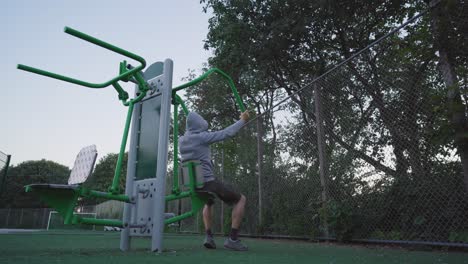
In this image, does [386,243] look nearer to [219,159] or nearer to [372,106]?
[372,106]

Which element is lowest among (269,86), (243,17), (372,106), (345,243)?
(345,243)

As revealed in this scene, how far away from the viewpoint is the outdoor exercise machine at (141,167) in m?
2.73

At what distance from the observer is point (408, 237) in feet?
11.1

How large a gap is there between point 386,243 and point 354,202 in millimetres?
559

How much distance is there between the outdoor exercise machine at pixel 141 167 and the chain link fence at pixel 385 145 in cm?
186

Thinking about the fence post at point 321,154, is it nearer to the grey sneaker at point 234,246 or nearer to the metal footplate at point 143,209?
the grey sneaker at point 234,246

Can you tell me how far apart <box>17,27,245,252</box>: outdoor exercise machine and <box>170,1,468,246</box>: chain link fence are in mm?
1857

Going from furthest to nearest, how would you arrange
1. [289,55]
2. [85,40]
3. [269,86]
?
[269,86]
[289,55]
[85,40]

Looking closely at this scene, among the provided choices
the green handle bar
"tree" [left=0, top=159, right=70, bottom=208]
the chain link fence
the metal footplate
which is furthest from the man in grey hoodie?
"tree" [left=0, top=159, right=70, bottom=208]

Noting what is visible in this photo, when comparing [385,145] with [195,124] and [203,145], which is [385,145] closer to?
[203,145]

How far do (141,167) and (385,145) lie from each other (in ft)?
8.24

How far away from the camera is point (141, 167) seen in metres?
3.33

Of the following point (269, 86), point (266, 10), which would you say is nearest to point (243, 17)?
point (266, 10)

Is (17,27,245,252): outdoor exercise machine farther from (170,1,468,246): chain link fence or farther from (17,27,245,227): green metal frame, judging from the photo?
(170,1,468,246): chain link fence
